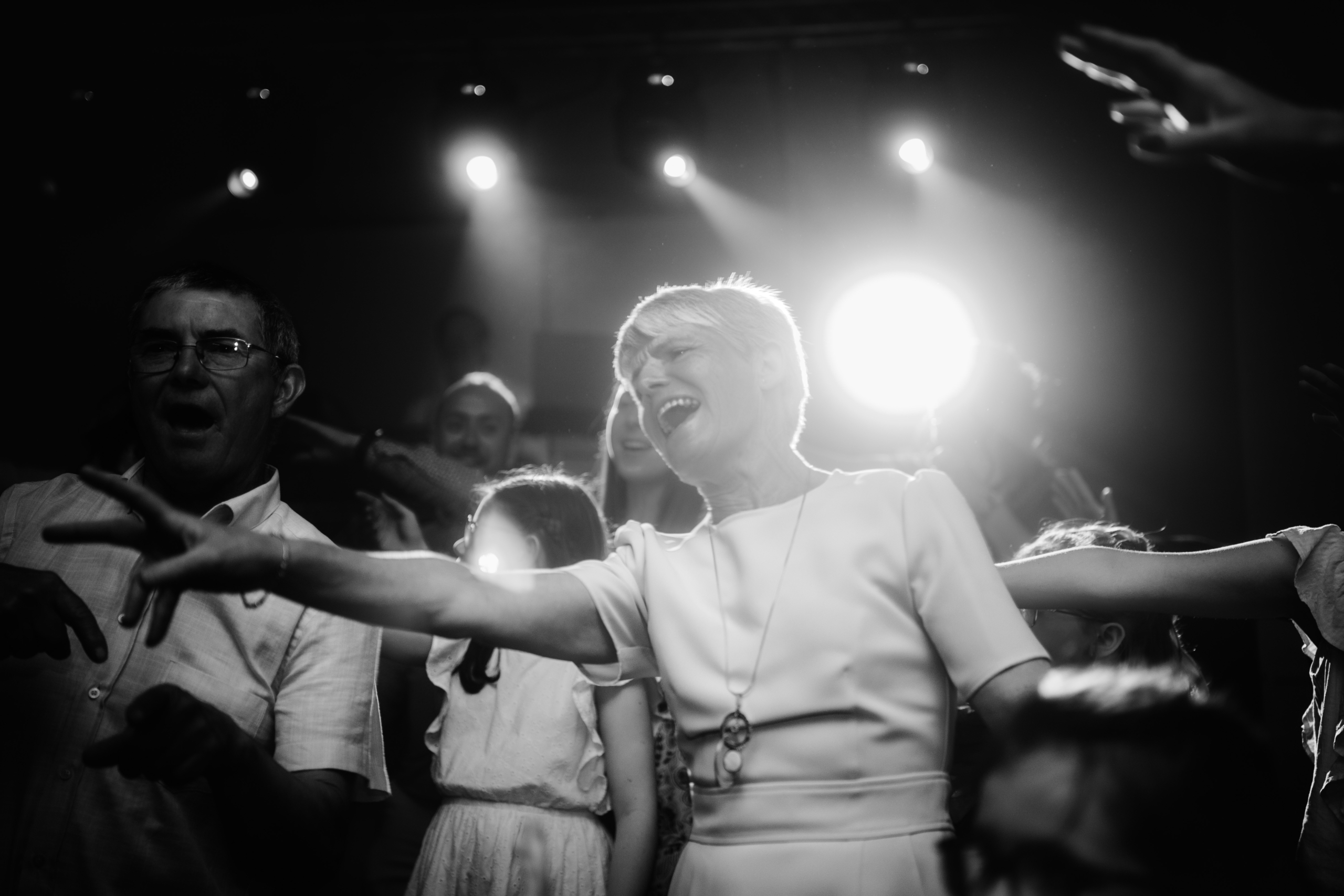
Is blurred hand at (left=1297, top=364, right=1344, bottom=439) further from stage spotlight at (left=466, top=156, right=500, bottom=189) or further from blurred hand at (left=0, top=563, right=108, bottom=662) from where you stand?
stage spotlight at (left=466, top=156, right=500, bottom=189)

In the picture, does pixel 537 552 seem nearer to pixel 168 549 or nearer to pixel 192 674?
pixel 192 674

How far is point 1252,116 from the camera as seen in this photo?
166cm

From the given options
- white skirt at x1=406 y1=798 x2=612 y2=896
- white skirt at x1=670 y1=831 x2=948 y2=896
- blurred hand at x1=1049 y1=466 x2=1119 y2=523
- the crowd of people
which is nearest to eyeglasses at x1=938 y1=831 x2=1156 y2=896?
the crowd of people

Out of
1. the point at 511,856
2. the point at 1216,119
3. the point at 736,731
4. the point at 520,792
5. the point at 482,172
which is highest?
the point at 482,172

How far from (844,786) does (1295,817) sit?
0.57 m

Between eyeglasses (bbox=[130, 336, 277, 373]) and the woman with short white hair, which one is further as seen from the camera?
eyeglasses (bbox=[130, 336, 277, 373])

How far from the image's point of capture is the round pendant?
1.66 meters

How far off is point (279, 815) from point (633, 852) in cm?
79

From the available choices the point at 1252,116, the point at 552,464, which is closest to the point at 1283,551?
the point at 1252,116

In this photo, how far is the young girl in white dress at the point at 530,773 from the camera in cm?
235

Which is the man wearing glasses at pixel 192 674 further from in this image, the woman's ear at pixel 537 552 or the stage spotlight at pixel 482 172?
the stage spotlight at pixel 482 172

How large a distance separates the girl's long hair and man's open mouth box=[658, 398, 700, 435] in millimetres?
912

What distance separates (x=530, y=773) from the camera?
2457 mm

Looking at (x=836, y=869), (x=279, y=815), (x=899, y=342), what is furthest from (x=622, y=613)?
(x=899, y=342)
